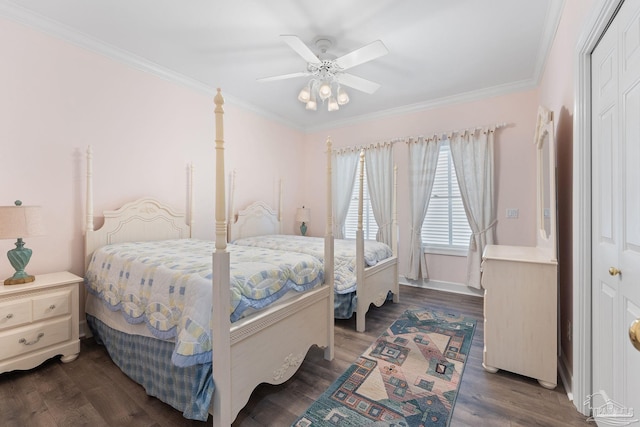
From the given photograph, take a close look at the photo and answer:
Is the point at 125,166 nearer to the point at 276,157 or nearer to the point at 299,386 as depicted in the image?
the point at 276,157

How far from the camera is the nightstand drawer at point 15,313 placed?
187 cm

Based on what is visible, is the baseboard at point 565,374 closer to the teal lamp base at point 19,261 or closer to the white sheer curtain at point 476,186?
the white sheer curtain at point 476,186

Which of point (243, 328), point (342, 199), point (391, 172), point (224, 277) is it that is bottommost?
point (243, 328)

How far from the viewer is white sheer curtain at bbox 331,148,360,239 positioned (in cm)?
474

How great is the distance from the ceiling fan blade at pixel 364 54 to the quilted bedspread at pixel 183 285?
172cm

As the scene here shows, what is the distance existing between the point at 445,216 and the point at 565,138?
6.70 ft

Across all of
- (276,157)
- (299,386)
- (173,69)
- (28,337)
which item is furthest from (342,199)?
(28,337)

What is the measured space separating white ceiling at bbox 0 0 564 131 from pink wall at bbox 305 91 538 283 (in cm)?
26

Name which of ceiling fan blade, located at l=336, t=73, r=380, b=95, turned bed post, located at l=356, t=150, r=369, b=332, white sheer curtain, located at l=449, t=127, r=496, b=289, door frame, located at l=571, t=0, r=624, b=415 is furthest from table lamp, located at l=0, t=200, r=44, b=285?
white sheer curtain, located at l=449, t=127, r=496, b=289

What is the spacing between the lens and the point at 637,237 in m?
1.11

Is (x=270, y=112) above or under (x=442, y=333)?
above

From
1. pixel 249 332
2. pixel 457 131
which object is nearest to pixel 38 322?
pixel 249 332

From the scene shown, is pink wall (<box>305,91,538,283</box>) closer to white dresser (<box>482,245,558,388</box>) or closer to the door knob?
white dresser (<box>482,245,558,388</box>)

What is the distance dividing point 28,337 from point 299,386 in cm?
197
